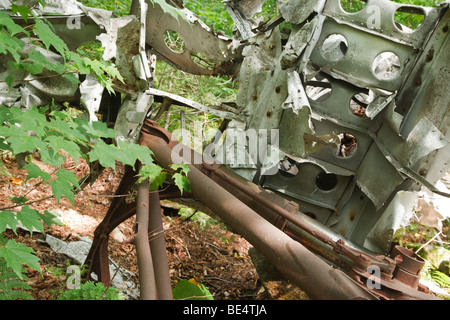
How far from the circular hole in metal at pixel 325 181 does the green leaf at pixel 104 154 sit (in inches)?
103

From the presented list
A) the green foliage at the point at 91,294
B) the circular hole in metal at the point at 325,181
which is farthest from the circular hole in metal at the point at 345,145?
the green foliage at the point at 91,294

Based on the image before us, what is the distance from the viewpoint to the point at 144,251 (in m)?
2.03

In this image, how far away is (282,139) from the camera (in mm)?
3539

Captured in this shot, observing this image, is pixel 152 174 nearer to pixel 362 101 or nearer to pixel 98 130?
Result: pixel 98 130

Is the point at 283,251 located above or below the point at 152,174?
below

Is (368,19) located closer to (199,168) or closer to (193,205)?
(199,168)

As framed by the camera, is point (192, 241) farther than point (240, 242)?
No

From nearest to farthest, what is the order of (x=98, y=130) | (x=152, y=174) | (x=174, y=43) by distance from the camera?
(x=98, y=130)
(x=152, y=174)
(x=174, y=43)

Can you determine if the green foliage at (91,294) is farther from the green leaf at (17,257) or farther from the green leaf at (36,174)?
the green leaf at (36,174)

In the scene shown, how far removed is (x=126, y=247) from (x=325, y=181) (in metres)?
3.16

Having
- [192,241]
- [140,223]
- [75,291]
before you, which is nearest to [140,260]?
[140,223]

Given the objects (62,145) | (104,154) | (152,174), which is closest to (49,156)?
(62,145)

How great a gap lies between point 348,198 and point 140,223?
2.32m
